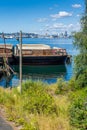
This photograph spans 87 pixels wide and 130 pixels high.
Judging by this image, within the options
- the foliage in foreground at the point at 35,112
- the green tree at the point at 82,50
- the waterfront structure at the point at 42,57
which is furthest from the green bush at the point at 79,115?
the waterfront structure at the point at 42,57

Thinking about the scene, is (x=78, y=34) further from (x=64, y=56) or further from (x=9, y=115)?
(x=64, y=56)

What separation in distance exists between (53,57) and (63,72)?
16.9ft

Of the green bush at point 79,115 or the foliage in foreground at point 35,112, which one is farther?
the foliage in foreground at point 35,112

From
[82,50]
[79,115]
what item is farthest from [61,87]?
[79,115]

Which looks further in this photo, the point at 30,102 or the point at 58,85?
the point at 58,85

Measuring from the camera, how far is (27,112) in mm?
10438

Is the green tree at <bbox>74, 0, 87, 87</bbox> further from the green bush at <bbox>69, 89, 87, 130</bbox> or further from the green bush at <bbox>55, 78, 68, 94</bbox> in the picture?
the green bush at <bbox>69, 89, 87, 130</bbox>

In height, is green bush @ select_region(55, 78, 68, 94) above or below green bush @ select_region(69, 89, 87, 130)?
below

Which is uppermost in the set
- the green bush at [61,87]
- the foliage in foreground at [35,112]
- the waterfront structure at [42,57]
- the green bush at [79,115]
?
the green bush at [79,115]

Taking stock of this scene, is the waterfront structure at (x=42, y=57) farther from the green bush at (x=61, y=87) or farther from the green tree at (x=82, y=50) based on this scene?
the green bush at (x=61, y=87)

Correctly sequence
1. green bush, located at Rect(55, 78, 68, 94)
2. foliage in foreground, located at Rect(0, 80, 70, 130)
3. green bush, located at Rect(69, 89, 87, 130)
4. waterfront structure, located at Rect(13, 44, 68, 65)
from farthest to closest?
waterfront structure, located at Rect(13, 44, 68, 65)
green bush, located at Rect(55, 78, 68, 94)
foliage in foreground, located at Rect(0, 80, 70, 130)
green bush, located at Rect(69, 89, 87, 130)

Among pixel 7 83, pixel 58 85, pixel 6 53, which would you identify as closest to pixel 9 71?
pixel 7 83

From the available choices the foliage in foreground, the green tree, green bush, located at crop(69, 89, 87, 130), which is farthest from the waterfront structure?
green bush, located at crop(69, 89, 87, 130)

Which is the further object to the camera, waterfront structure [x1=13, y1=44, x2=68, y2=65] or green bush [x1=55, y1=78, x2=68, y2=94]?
waterfront structure [x1=13, y1=44, x2=68, y2=65]
